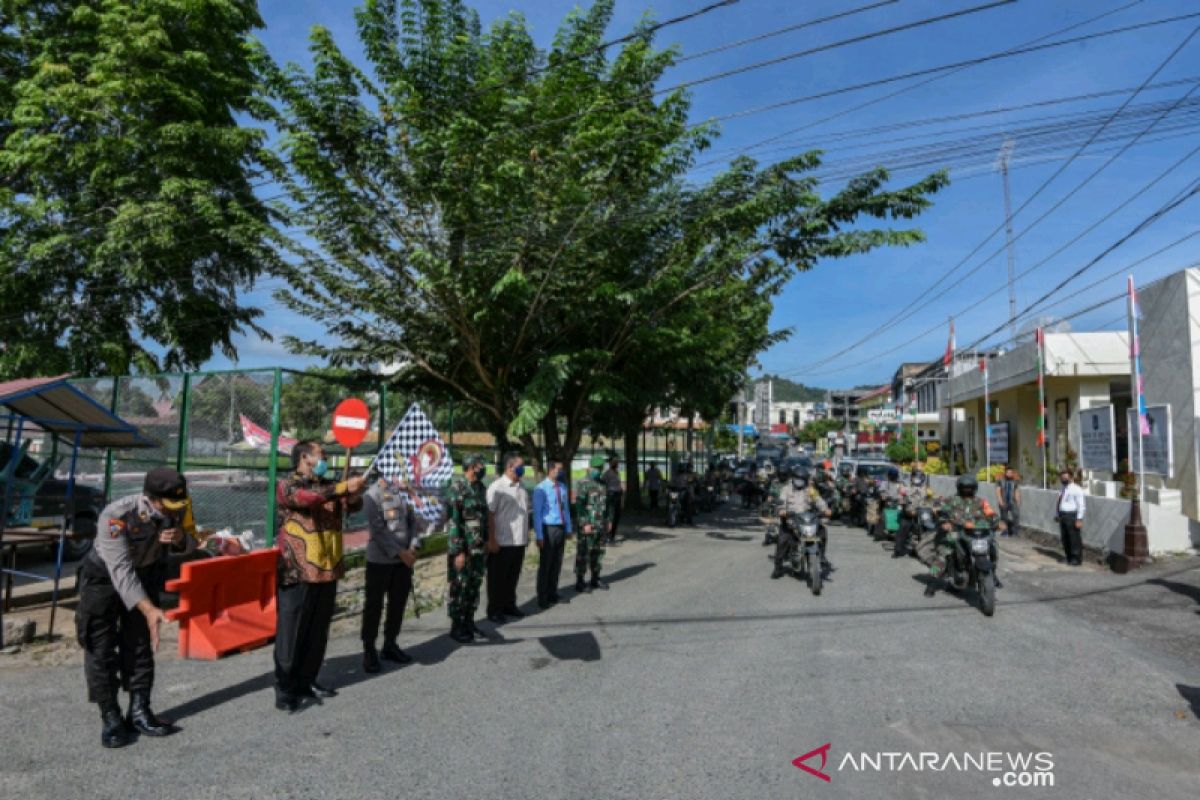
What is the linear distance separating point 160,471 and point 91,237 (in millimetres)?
14956

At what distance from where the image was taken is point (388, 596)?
6207mm

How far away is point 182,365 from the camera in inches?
726

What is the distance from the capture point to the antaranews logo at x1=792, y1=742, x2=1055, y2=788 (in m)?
4.08

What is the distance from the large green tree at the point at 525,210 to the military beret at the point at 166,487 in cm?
729

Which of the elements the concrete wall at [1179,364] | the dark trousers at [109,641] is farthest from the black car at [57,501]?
the concrete wall at [1179,364]

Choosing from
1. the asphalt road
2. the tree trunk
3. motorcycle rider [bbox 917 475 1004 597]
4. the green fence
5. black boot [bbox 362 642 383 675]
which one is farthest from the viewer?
the tree trunk

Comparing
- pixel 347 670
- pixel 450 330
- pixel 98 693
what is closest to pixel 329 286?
pixel 450 330

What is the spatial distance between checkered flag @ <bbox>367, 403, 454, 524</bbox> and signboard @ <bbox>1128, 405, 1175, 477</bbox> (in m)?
11.5

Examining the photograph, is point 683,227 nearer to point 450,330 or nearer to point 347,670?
point 450,330

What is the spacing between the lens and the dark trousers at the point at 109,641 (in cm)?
446

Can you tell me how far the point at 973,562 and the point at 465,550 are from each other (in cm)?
571

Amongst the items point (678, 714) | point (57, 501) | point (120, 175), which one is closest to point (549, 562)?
point (678, 714)

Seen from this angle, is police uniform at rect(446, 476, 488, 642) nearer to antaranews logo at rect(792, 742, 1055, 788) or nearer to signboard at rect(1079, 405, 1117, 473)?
antaranews logo at rect(792, 742, 1055, 788)

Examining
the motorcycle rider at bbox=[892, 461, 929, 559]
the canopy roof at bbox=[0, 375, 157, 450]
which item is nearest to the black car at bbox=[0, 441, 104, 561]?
the canopy roof at bbox=[0, 375, 157, 450]
